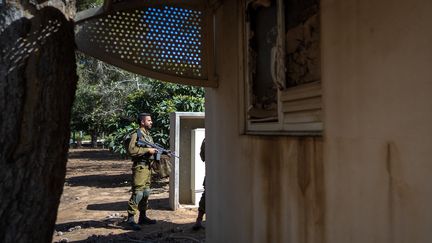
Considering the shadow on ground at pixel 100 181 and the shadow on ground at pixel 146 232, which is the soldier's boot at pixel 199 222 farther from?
the shadow on ground at pixel 100 181

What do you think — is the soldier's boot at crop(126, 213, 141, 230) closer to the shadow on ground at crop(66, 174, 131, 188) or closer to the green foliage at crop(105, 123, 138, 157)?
the green foliage at crop(105, 123, 138, 157)

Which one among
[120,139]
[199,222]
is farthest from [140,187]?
[120,139]

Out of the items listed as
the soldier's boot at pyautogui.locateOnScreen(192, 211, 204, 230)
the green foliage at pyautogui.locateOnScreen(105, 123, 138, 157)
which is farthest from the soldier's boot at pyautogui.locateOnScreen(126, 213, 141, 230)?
the green foliage at pyautogui.locateOnScreen(105, 123, 138, 157)

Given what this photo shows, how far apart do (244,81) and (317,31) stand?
1161 millimetres

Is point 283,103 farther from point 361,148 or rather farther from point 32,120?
point 32,120

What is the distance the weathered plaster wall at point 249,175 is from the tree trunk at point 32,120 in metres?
1.43

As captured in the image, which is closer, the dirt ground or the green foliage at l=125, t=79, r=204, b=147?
the dirt ground

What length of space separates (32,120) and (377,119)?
1.64m

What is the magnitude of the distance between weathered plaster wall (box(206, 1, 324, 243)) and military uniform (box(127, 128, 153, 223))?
2.79m

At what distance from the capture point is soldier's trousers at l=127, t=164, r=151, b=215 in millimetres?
7527

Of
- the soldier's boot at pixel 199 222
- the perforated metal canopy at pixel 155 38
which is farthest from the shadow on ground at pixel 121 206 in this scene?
the perforated metal canopy at pixel 155 38

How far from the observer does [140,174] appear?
7.68m

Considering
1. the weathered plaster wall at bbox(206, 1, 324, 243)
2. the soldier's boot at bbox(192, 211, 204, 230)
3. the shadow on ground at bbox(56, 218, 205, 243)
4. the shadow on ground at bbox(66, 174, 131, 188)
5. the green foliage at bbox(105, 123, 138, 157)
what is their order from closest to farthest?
1. the weathered plaster wall at bbox(206, 1, 324, 243)
2. the shadow on ground at bbox(56, 218, 205, 243)
3. the soldier's boot at bbox(192, 211, 204, 230)
4. the green foliage at bbox(105, 123, 138, 157)
5. the shadow on ground at bbox(66, 174, 131, 188)

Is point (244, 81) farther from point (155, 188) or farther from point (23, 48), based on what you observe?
point (155, 188)
